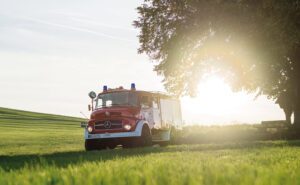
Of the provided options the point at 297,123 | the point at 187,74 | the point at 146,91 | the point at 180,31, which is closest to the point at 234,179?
the point at 146,91

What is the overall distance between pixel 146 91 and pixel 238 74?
1050cm

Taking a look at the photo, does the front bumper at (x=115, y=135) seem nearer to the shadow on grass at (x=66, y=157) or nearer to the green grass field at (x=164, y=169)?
the shadow on grass at (x=66, y=157)

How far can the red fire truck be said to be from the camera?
1351cm

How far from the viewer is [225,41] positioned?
20047 mm

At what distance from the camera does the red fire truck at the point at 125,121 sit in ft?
44.3

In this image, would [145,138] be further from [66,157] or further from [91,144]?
[66,157]

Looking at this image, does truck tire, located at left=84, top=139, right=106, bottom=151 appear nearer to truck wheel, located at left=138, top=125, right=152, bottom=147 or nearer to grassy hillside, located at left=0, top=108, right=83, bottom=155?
grassy hillside, located at left=0, top=108, right=83, bottom=155

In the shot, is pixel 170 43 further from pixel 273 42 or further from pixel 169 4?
pixel 273 42

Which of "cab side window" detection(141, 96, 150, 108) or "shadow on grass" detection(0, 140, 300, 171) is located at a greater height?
"cab side window" detection(141, 96, 150, 108)

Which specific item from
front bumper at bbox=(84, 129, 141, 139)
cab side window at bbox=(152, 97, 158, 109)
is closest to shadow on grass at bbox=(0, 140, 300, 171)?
front bumper at bbox=(84, 129, 141, 139)

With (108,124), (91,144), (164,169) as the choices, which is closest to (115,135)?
(108,124)

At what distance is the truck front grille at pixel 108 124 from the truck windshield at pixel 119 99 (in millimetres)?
1008

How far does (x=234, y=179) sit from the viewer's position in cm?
336

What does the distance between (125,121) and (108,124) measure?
79cm
